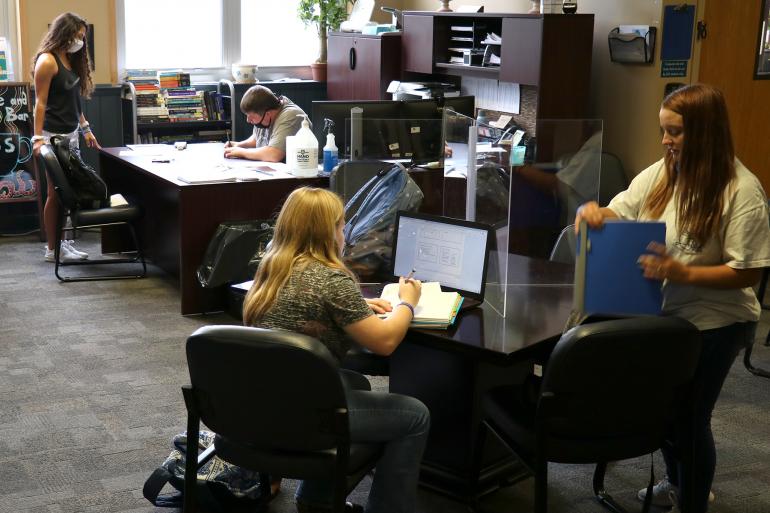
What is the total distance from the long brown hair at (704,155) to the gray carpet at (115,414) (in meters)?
1.05

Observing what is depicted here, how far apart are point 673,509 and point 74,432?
210 cm

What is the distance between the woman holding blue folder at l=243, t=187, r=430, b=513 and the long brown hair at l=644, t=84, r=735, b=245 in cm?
82

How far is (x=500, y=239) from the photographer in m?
2.84

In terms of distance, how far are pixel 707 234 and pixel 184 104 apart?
5.44 m

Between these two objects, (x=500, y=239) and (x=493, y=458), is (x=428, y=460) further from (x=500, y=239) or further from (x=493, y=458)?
(x=500, y=239)

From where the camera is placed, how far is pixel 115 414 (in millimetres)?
3641

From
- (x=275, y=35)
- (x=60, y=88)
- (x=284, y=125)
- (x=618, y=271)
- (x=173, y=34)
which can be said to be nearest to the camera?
(x=618, y=271)

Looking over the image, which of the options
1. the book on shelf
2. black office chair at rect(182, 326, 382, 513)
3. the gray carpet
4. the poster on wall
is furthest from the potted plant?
black office chair at rect(182, 326, 382, 513)

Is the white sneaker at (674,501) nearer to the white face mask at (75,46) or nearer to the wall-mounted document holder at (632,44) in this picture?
the wall-mounted document holder at (632,44)

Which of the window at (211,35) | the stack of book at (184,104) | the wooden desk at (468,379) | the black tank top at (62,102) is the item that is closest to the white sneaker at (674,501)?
the wooden desk at (468,379)

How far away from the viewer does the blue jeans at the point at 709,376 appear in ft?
8.26

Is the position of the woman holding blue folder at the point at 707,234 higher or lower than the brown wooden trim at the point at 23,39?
lower

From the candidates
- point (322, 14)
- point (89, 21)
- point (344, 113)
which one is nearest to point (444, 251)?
point (344, 113)

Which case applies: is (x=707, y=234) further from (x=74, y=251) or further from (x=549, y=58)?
(x=74, y=251)
